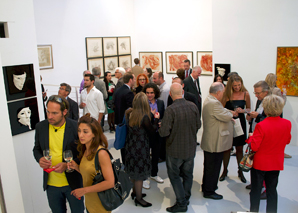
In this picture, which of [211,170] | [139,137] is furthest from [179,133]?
[211,170]

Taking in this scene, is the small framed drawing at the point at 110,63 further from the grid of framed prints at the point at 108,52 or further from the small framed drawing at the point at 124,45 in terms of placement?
the small framed drawing at the point at 124,45

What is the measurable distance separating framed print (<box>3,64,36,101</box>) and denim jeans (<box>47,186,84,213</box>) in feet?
4.43

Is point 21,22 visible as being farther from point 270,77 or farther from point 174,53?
point 174,53

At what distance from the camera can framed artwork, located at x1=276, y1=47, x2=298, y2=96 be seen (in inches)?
252

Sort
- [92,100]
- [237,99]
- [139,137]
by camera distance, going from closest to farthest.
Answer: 1. [139,137]
2. [237,99]
3. [92,100]

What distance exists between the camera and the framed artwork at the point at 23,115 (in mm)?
3696

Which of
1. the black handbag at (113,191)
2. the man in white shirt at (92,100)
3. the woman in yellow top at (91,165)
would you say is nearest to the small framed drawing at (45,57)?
the man in white shirt at (92,100)

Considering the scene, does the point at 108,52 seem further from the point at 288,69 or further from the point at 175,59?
the point at 288,69

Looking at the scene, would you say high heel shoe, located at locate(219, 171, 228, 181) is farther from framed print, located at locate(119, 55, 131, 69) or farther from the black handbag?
framed print, located at locate(119, 55, 131, 69)

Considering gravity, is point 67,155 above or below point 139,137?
above

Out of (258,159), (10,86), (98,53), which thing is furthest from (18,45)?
(98,53)

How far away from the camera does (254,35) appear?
6840 mm

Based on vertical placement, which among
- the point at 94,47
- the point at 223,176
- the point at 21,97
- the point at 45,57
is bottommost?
the point at 223,176

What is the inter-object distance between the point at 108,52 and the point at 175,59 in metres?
2.55
